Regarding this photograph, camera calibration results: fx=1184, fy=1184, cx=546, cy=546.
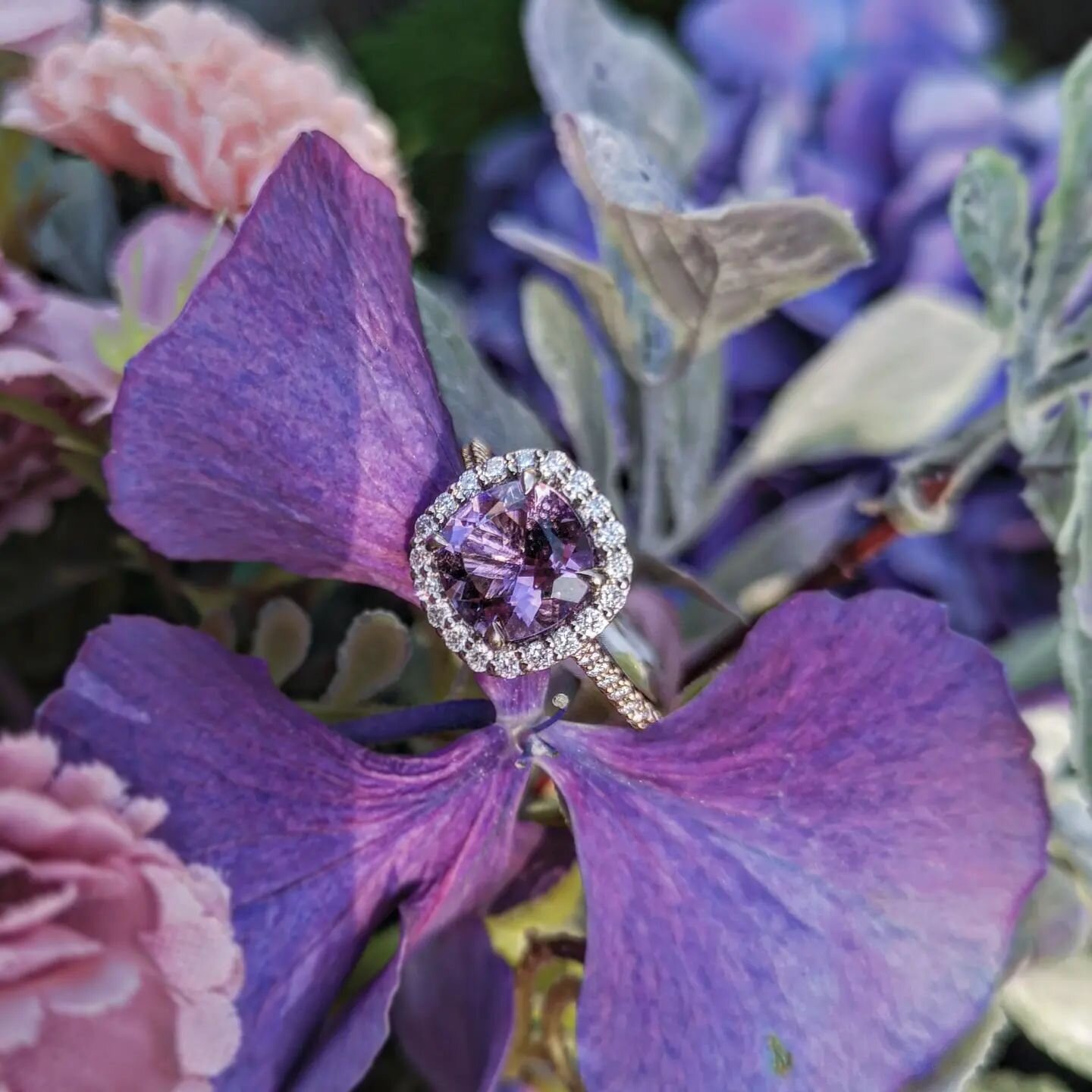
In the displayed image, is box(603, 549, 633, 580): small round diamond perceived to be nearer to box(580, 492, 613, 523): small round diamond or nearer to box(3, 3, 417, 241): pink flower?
box(580, 492, 613, 523): small round diamond

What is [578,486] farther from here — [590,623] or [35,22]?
[35,22]

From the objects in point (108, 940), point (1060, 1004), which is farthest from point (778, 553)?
point (108, 940)

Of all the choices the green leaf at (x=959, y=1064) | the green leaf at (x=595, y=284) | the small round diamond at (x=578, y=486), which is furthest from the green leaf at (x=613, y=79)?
the green leaf at (x=959, y=1064)

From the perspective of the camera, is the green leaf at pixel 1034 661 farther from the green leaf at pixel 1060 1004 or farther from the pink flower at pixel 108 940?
the pink flower at pixel 108 940

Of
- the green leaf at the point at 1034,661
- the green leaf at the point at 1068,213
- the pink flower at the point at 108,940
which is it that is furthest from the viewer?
the green leaf at the point at 1034,661

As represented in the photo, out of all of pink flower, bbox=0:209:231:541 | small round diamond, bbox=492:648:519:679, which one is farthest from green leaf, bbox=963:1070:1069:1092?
pink flower, bbox=0:209:231:541

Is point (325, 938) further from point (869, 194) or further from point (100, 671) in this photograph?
point (869, 194)
